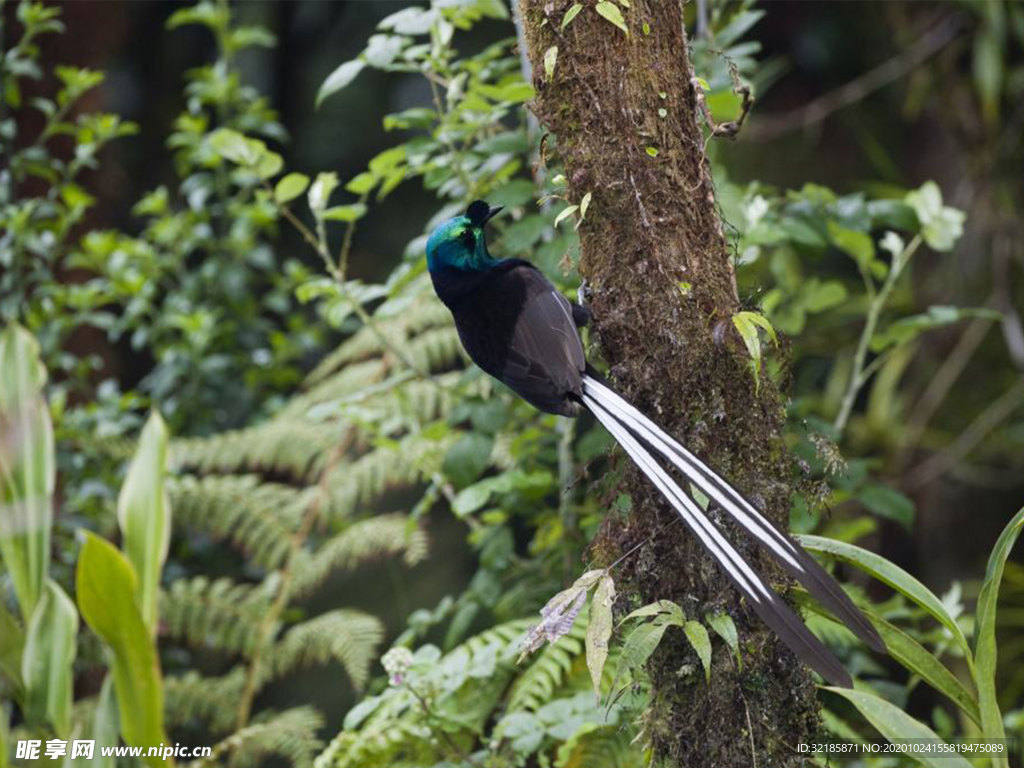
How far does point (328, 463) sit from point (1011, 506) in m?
3.48

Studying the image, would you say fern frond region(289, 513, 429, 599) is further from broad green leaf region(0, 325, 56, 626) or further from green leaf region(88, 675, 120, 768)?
green leaf region(88, 675, 120, 768)

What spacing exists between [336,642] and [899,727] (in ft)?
5.37

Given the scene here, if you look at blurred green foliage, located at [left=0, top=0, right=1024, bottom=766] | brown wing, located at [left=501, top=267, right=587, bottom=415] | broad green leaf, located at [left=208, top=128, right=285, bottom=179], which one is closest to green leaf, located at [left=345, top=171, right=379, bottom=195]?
blurred green foliage, located at [left=0, top=0, right=1024, bottom=766]

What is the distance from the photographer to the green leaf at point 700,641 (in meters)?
1.32

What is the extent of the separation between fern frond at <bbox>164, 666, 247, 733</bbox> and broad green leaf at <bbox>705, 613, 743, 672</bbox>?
5.93 feet

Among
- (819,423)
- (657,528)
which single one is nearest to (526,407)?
(819,423)

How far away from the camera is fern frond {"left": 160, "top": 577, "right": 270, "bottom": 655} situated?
9.46 feet

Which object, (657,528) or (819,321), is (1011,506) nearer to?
(819,321)

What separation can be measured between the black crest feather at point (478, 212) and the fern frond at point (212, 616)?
154 centimetres

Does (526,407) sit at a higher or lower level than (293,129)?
lower

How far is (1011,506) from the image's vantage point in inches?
199

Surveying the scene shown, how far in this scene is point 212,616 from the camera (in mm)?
2904

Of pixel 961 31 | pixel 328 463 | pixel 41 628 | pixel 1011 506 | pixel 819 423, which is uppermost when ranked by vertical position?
pixel 961 31

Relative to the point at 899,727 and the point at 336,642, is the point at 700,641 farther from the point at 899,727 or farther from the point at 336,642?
the point at 336,642
